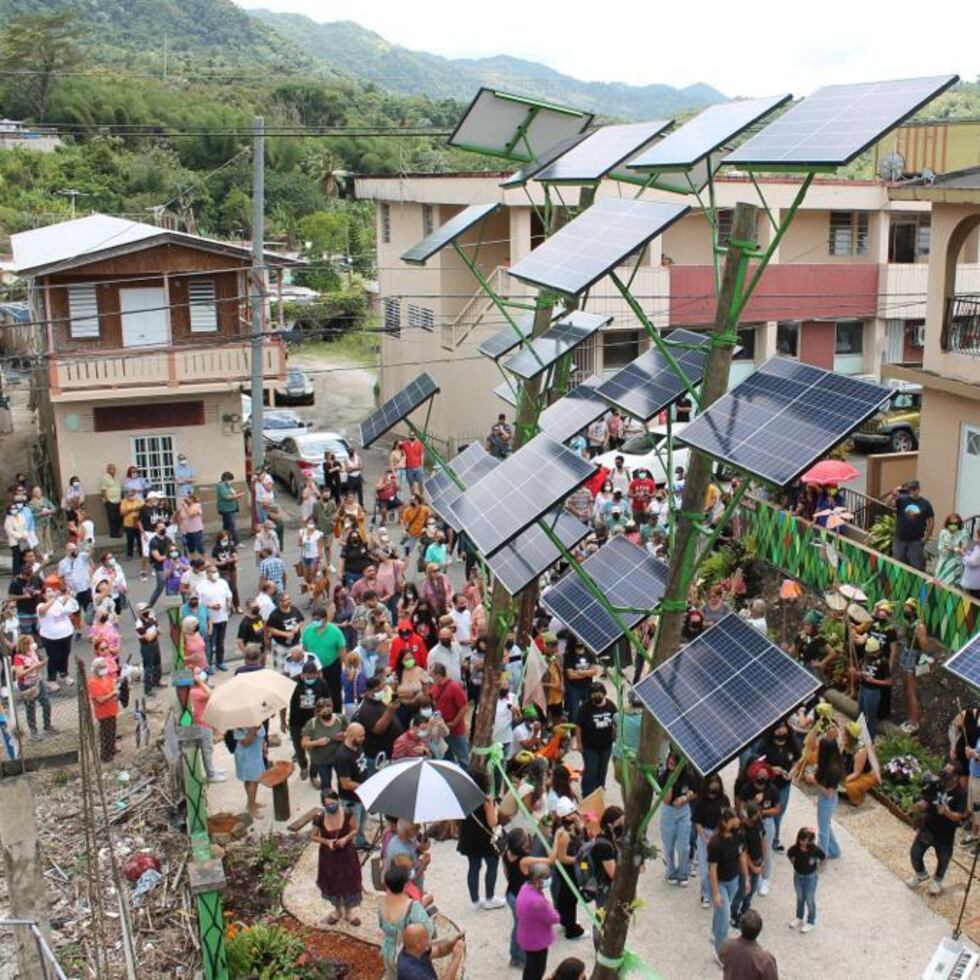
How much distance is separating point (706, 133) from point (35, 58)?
103 m

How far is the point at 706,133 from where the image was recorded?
8.81 meters

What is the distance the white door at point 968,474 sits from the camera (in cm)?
1880

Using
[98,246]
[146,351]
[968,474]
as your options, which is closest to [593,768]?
[968,474]

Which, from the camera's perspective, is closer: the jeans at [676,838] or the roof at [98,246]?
the jeans at [676,838]

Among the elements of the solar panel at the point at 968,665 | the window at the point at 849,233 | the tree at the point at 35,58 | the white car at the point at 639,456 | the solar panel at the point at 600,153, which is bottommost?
the white car at the point at 639,456

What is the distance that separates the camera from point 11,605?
53.3ft

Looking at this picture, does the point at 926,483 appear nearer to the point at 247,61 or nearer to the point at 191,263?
the point at 191,263

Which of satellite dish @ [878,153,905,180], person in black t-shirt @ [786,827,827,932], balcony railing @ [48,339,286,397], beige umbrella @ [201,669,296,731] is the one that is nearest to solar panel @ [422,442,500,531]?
beige umbrella @ [201,669,296,731]

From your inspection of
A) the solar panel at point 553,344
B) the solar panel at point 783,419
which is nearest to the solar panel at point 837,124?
the solar panel at point 783,419

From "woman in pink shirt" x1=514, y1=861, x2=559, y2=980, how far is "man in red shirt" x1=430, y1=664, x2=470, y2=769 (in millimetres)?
3660

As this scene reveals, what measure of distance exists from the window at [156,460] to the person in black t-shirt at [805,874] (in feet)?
58.5

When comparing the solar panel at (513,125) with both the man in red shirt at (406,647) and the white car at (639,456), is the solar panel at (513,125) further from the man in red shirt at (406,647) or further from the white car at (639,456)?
the white car at (639,456)

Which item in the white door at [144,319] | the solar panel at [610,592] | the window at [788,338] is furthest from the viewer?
the window at [788,338]

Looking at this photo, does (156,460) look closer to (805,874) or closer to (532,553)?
(532,553)
